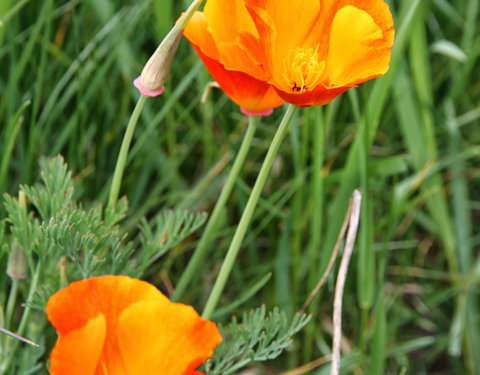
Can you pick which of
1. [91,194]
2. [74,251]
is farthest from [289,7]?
[91,194]

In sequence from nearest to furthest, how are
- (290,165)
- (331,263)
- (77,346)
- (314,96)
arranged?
(77,346), (314,96), (331,263), (290,165)

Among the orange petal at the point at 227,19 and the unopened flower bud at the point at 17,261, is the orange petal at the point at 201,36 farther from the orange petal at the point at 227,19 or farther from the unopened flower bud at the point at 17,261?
the unopened flower bud at the point at 17,261

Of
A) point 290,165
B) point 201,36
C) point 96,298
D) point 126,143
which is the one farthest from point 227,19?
point 290,165

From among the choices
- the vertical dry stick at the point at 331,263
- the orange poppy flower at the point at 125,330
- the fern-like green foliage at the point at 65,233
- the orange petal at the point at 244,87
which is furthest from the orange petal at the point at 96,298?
the vertical dry stick at the point at 331,263

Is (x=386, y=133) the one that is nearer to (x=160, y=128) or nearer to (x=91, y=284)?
(x=160, y=128)

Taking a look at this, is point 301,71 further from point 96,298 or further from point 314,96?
point 96,298

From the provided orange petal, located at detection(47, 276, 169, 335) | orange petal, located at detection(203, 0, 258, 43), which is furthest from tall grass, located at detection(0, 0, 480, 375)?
orange petal, located at detection(47, 276, 169, 335)
